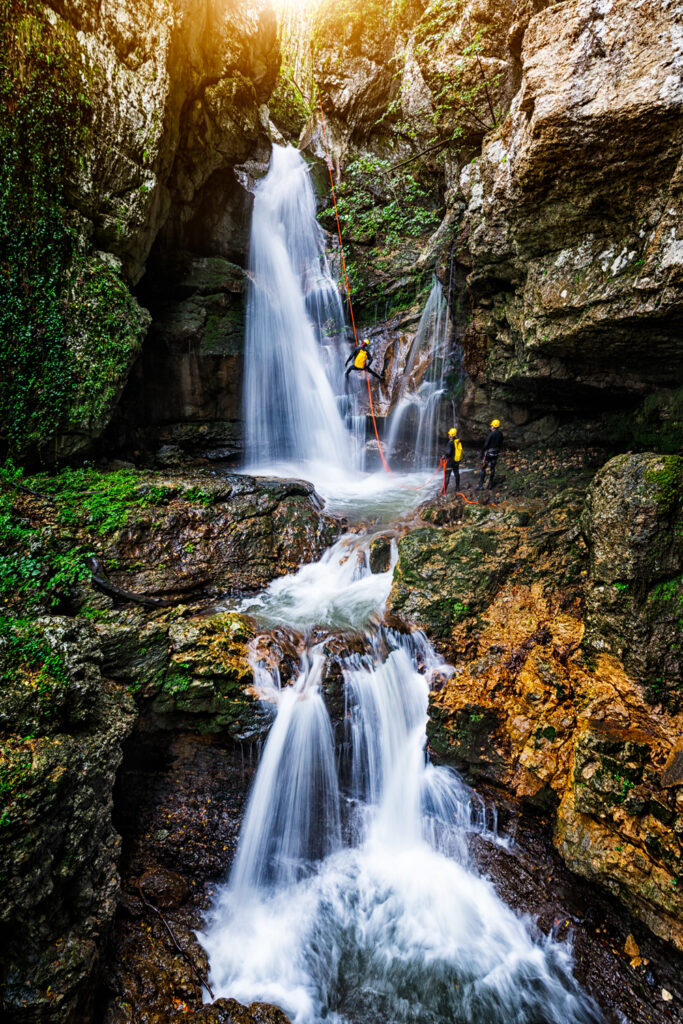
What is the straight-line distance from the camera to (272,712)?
506cm

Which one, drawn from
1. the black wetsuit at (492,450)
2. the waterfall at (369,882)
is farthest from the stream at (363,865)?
the black wetsuit at (492,450)

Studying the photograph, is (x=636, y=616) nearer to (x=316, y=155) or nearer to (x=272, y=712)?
(x=272, y=712)

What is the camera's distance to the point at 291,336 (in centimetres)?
1293

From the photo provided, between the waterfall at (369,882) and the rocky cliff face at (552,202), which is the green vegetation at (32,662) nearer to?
the waterfall at (369,882)

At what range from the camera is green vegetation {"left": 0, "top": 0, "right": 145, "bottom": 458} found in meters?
6.57

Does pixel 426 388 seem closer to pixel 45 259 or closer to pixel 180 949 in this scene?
pixel 45 259

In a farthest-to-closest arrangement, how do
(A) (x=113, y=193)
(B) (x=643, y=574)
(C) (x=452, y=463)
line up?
1. (C) (x=452, y=463)
2. (A) (x=113, y=193)
3. (B) (x=643, y=574)

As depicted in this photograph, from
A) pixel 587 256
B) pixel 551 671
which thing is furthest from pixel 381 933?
pixel 587 256

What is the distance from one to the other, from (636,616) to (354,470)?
27.6 feet

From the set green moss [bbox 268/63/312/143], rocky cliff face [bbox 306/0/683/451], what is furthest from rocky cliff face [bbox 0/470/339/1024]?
green moss [bbox 268/63/312/143]

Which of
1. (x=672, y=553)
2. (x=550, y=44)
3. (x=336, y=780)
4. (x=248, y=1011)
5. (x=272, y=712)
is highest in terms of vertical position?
(x=550, y=44)

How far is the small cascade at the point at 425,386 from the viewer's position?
10.8m

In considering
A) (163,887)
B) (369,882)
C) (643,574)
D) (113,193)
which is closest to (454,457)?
(643,574)

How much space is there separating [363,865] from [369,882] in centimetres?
17
